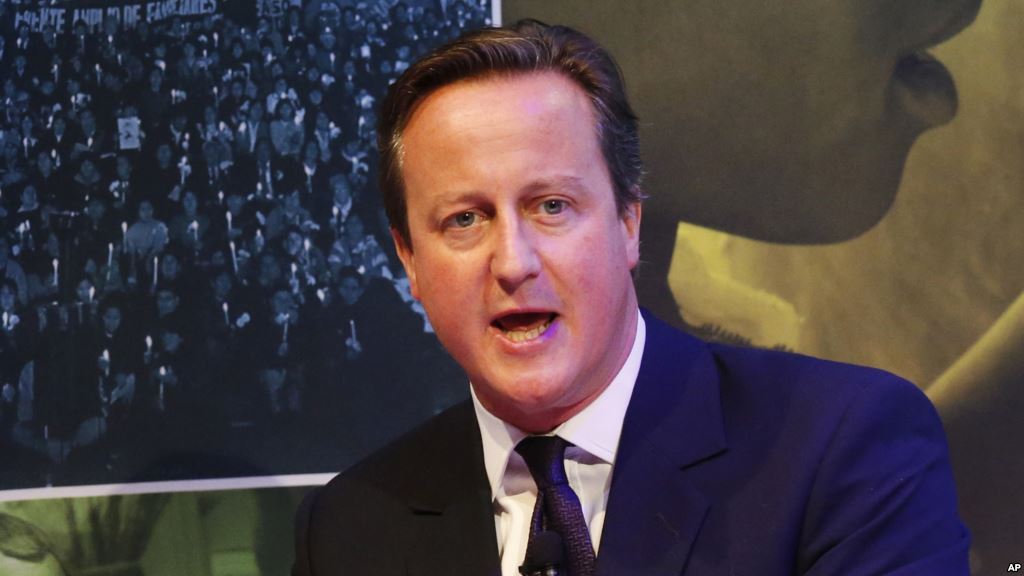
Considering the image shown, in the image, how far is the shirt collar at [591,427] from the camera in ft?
6.16

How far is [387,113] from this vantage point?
2.04 meters

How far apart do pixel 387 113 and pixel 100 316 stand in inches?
44.0

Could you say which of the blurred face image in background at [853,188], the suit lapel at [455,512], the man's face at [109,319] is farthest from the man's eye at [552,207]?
the man's face at [109,319]

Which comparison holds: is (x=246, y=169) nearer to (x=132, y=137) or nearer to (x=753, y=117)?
(x=132, y=137)

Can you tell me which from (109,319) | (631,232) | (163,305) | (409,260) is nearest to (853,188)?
(631,232)

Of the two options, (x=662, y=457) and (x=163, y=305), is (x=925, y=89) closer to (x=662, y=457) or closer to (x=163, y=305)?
(x=662, y=457)

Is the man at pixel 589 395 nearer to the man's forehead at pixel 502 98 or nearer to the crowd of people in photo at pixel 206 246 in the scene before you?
the man's forehead at pixel 502 98

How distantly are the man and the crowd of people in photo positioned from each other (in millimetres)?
637

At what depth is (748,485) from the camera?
5.83 ft

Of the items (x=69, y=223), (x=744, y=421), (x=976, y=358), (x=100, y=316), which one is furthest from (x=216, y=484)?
(x=976, y=358)

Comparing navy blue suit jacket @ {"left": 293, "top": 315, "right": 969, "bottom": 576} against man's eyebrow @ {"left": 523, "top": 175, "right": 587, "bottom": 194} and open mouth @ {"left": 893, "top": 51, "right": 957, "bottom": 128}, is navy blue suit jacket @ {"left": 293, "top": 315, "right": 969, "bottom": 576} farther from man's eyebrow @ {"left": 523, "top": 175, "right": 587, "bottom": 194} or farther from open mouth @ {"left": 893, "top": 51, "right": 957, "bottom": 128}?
open mouth @ {"left": 893, "top": 51, "right": 957, "bottom": 128}

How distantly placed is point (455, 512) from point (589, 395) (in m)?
0.32

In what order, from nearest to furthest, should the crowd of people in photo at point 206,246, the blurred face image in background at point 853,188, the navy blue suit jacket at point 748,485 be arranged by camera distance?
the navy blue suit jacket at point 748,485 → the blurred face image in background at point 853,188 → the crowd of people in photo at point 206,246

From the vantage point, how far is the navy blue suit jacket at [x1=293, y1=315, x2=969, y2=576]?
5.54 ft
